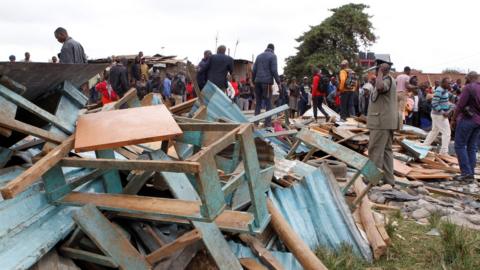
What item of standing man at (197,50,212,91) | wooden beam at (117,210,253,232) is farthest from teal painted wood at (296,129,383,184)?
standing man at (197,50,212,91)

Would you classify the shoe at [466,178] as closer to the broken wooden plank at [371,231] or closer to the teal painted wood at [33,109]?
Answer: the broken wooden plank at [371,231]

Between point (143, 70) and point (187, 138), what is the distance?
14.6 meters

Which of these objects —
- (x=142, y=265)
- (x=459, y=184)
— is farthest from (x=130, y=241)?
(x=459, y=184)

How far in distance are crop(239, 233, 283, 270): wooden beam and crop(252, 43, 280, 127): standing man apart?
20.8ft

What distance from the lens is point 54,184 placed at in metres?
3.11

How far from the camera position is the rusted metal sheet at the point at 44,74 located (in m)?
3.16

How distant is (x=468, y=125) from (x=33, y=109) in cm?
678

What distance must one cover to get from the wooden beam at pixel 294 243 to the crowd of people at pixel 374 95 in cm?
232

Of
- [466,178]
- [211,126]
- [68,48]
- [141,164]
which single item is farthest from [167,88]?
[141,164]

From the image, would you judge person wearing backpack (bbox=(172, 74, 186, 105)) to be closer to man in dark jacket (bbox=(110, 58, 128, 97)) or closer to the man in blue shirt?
the man in blue shirt

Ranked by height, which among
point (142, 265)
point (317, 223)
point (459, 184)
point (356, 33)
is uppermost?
point (356, 33)

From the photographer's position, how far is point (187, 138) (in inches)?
146

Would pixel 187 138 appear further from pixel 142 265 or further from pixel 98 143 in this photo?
pixel 142 265

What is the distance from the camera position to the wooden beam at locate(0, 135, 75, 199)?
250cm
